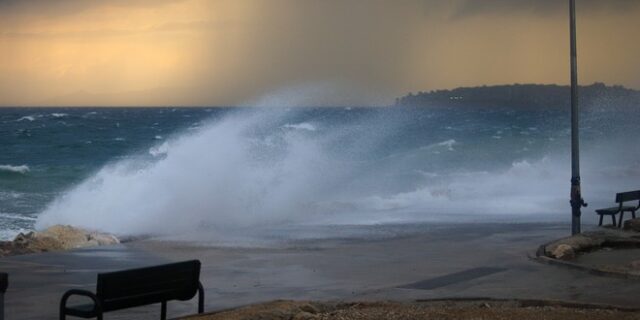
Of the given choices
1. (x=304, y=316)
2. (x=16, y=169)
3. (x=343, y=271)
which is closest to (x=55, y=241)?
(x=343, y=271)

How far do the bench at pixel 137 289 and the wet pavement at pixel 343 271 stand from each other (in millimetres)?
1321

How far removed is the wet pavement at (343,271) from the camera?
39.6 feet

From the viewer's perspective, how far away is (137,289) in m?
9.59

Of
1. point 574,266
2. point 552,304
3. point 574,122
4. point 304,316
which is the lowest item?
point 304,316

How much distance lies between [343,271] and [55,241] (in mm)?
6763

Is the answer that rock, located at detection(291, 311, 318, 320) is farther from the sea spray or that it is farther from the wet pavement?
the sea spray

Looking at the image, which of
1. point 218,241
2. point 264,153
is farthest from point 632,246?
point 264,153

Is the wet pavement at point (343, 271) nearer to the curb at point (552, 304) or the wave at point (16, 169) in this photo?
the curb at point (552, 304)

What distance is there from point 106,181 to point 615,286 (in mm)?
18754

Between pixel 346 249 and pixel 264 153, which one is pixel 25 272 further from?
pixel 264 153

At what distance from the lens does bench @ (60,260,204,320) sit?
9312 mm

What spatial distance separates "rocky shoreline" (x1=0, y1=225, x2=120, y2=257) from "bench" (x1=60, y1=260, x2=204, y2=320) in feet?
27.9

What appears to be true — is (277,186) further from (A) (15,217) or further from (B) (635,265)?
(B) (635,265)

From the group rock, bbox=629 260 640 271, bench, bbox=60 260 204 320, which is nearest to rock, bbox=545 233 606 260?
rock, bbox=629 260 640 271
